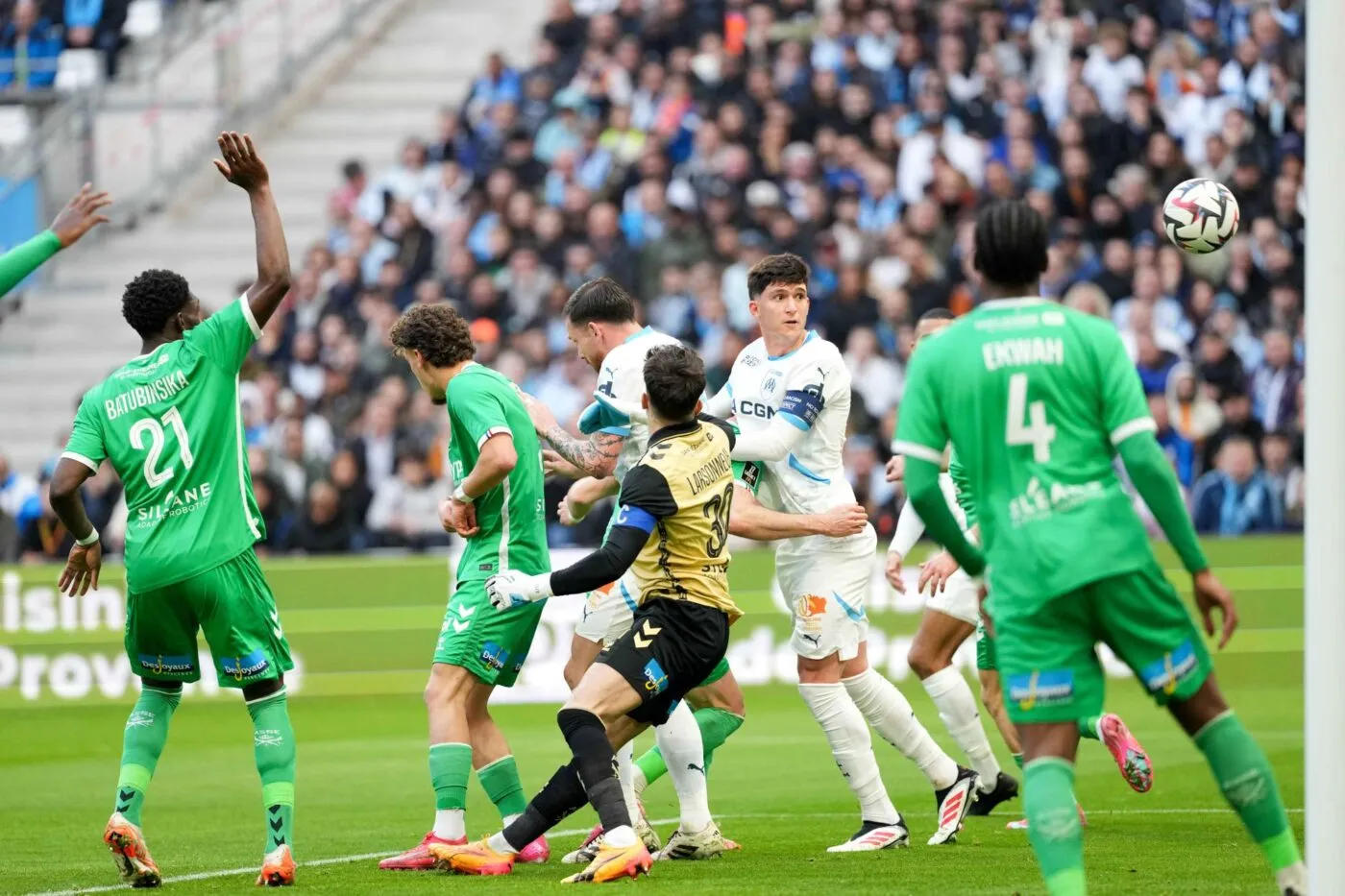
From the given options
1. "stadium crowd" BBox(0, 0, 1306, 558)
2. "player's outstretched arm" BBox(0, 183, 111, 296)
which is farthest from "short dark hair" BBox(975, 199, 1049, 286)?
"stadium crowd" BBox(0, 0, 1306, 558)

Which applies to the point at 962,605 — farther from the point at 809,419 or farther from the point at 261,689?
the point at 261,689

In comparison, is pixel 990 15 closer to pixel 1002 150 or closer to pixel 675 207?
pixel 1002 150

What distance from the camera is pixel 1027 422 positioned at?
241 inches

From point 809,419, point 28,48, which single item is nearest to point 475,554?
point 809,419

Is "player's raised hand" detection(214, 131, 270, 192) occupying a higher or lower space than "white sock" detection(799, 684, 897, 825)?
higher

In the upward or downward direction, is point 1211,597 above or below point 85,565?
above

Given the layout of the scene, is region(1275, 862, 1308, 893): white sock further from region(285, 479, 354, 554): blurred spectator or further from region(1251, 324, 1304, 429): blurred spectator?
region(285, 479, 354, 554): blurred spectator

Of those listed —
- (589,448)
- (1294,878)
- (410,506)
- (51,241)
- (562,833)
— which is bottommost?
(562,833)

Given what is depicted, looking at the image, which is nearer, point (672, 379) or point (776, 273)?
point (672, 379)

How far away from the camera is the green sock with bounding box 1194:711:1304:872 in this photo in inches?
245

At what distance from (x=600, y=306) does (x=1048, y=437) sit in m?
3.39

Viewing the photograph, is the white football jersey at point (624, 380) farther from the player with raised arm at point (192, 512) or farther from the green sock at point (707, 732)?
the player with raised arm at point (192, 512)

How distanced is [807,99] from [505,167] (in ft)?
12.2

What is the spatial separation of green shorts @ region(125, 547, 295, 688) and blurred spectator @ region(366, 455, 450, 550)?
35.2 ft
